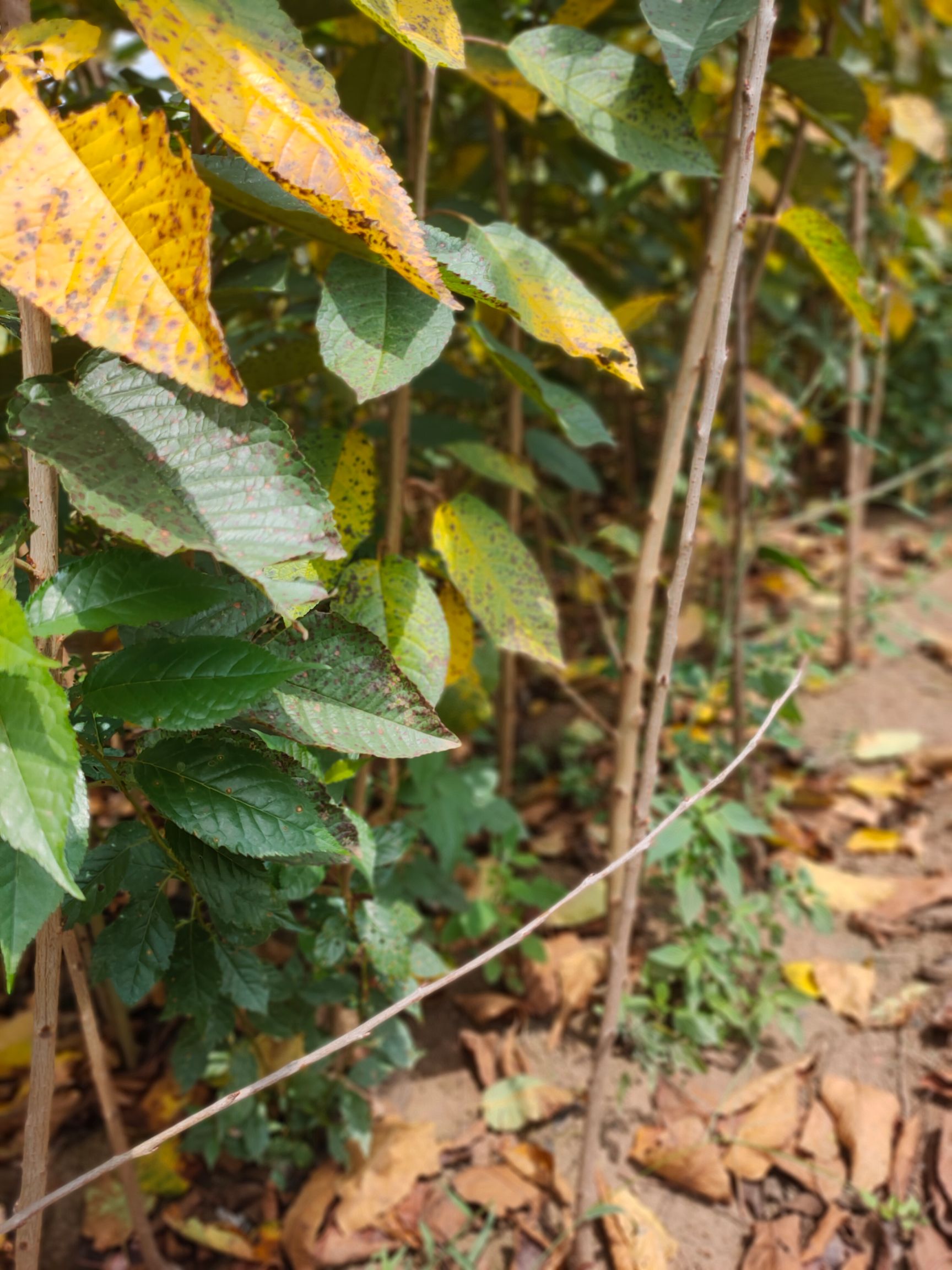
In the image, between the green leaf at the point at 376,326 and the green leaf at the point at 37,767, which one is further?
the green leaf at the point at 376,326

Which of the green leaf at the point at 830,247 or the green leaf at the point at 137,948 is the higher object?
the green leaf at the point at 830,247

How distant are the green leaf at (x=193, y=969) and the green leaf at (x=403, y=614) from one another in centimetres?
33

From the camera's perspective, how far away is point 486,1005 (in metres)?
1.46

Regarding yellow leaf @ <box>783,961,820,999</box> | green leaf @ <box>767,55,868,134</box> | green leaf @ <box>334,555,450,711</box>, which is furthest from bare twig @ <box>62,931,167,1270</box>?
green leaf @ <box>767,55,868,134</box>

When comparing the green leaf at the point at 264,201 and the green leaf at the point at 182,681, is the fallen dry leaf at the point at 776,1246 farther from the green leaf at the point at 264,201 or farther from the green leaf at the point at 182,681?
the green leaf at the point at 264,201

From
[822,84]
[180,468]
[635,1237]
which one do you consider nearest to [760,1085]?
[635,1237]

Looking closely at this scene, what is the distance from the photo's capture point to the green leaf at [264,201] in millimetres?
677

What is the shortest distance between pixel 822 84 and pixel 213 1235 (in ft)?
5.39

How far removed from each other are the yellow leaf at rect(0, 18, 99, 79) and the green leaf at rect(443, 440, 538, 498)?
24.8 inches

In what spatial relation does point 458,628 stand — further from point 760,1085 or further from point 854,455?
point 854,455

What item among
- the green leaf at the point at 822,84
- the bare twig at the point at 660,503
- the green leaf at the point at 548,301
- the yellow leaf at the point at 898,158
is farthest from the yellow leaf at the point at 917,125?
the green leaf at the point at 548,301

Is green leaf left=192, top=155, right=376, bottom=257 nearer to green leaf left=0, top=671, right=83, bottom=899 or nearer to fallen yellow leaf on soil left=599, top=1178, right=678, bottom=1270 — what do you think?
green leaf left=0, top=671, right=83, bottom=899

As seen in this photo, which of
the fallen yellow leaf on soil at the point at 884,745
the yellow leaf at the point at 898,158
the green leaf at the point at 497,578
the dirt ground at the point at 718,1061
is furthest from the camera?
Result: the fallen yellow leaf on soil at the point at 884,745

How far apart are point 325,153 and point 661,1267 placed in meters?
1.25
